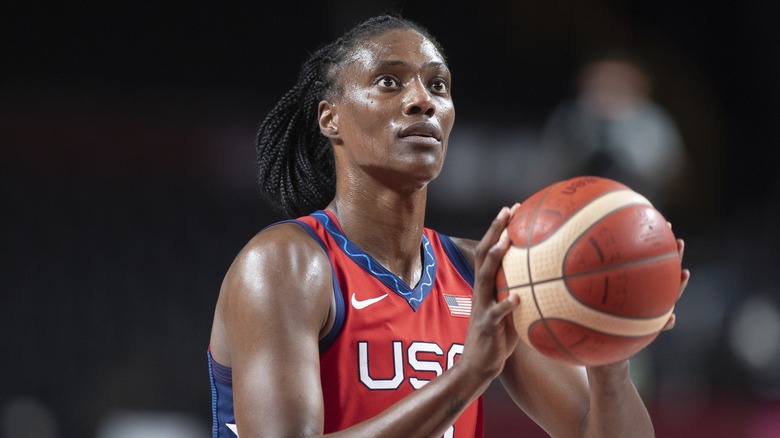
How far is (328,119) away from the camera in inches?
129

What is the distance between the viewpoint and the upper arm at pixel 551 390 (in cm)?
295

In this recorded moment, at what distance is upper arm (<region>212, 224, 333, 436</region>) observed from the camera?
2424 millimetres

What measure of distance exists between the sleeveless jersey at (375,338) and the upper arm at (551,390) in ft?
0.55

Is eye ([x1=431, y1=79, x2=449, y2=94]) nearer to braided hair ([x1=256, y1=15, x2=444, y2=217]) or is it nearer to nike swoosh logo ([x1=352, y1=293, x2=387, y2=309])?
braided hair ([x1=256, y1=15, x2=444, y2=217])

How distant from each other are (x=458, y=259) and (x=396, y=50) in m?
0.72

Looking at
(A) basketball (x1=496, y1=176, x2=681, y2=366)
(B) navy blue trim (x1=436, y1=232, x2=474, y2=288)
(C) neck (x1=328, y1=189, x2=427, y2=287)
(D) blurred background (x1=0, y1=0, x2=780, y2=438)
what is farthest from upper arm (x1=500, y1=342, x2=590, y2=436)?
(D) blurred background (x1=0, y1=0, x2=780, y2=438)

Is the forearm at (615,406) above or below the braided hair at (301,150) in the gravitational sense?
below

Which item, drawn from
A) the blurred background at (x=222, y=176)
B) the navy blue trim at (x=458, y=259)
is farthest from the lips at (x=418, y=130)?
the blurred background at (x=222, y=176)

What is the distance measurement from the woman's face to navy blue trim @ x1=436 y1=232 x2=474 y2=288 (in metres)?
0.35

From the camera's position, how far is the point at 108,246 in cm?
656

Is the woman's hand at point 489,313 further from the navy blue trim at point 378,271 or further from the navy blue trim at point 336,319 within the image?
the navy blue trim at point 378,271

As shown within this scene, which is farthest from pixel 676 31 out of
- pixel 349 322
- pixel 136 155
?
pixel 349 322

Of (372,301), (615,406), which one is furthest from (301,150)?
(615,406)

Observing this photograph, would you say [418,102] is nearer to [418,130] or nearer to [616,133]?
[418,130]
